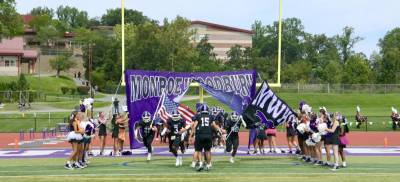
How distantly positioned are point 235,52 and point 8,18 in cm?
5028

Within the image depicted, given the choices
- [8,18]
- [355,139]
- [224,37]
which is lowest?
[355,139]

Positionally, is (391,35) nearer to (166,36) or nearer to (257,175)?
(166,36)

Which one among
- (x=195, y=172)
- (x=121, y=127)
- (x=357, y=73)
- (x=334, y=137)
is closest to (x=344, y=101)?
(x=357, y=73)

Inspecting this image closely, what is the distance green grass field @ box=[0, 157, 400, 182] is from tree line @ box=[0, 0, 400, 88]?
38444mm

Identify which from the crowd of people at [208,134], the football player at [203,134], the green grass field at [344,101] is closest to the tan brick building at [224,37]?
the green grass field at [344,101]

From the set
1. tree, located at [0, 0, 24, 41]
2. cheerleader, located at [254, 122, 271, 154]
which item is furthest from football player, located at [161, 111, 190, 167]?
tree, located at [0, 0, 24, 41]

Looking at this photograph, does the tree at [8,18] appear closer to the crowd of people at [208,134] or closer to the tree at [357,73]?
the crowd of people at [208,134]

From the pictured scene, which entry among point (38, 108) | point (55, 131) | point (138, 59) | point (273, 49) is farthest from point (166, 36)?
point (273, 49)

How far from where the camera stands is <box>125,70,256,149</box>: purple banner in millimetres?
19984

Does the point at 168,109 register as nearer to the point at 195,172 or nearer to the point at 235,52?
the point at 195,172

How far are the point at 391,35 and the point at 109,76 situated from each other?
48703 mm

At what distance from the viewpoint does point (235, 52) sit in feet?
302

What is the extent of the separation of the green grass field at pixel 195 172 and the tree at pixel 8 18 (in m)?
29.2

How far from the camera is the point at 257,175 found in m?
14.2
